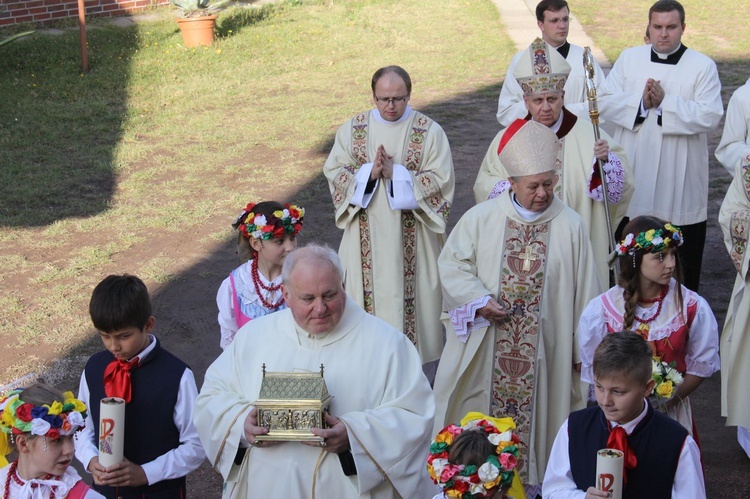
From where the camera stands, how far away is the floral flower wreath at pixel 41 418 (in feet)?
12.7

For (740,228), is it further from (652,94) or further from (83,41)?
(83,41)

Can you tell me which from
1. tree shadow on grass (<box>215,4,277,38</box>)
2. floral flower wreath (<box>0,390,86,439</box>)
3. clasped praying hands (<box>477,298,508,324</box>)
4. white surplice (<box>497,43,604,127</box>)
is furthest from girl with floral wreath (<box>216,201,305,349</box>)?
tree shadow on grass (<box>215,4,277,38</box>)

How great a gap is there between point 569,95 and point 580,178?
161 centimetres

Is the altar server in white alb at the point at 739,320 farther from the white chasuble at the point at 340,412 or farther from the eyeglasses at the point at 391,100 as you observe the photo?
the white chasuble at the point at 340,412

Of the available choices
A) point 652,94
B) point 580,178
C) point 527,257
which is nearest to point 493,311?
point 527,257

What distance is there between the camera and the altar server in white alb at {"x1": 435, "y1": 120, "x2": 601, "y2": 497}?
5.63 meters

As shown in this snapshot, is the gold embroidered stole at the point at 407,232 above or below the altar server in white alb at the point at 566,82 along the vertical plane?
below

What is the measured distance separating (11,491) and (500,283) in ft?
9.00

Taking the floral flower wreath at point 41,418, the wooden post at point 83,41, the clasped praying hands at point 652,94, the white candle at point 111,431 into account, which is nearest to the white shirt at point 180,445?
the white candle at point 111,431

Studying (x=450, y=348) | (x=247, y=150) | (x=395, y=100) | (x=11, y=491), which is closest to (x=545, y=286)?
(x=450, y=348)

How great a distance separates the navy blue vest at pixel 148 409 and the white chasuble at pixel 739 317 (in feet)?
10.4

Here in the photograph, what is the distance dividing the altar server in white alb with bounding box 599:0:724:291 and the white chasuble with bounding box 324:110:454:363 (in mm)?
1531

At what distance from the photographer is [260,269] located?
221 inches

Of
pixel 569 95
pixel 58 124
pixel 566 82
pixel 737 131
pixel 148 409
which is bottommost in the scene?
pixel 58 124
